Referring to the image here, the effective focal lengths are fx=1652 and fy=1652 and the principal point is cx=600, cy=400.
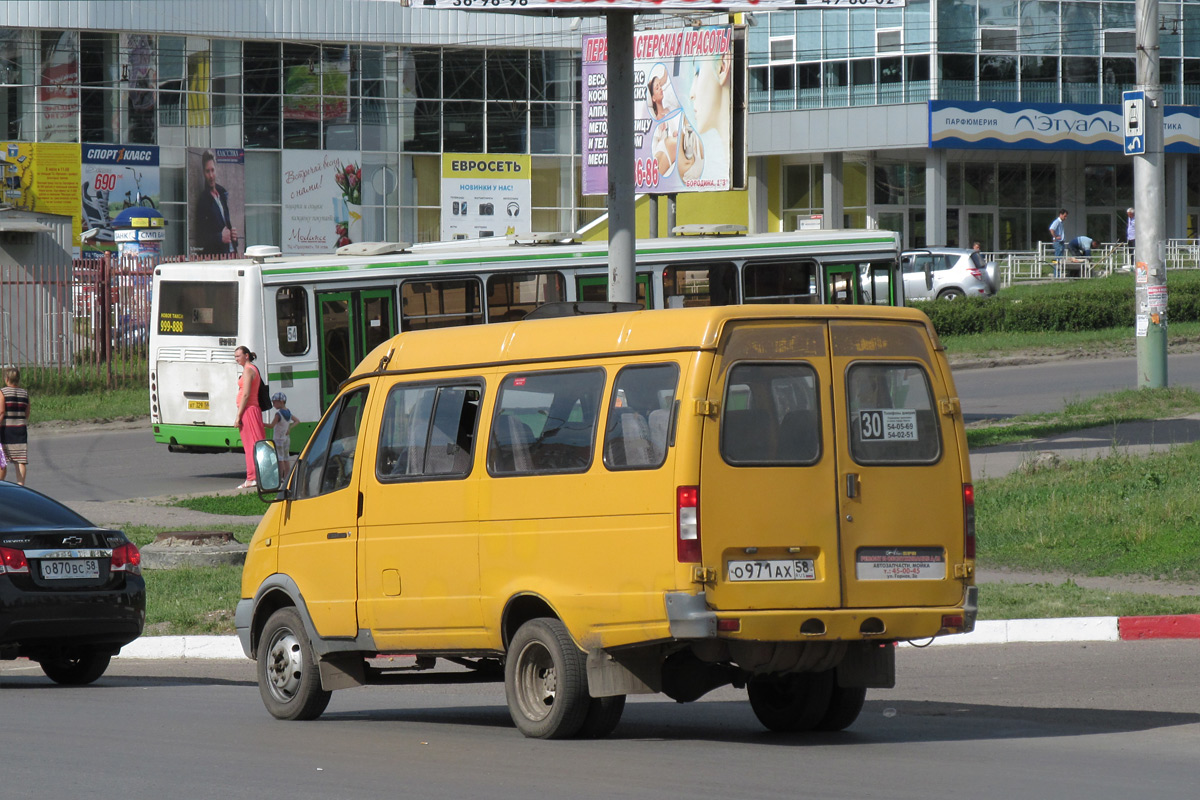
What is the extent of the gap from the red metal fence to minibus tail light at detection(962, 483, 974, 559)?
84.3 ft

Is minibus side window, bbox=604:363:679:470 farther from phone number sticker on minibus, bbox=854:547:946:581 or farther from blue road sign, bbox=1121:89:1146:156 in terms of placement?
blue road sign, bbox=1121:89:1146:156

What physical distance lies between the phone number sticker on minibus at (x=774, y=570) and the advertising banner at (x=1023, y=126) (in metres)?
45.1

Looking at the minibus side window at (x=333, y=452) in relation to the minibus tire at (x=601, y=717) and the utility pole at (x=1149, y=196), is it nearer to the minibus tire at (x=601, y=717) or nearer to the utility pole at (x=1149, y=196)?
the minibus tire at (x=601, y=717)

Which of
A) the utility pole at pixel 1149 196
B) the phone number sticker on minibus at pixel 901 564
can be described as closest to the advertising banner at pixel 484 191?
the utility pole at pixel 1149 196

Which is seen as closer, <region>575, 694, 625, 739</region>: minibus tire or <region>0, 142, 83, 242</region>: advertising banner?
<region>575, 694, 625, 739</region>: minibus tire

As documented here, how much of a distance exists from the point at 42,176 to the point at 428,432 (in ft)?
138

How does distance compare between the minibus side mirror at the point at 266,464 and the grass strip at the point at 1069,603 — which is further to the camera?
the grass strip at the point at 1069,603

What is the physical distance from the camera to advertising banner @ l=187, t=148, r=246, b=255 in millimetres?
50469

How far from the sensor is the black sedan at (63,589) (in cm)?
1116

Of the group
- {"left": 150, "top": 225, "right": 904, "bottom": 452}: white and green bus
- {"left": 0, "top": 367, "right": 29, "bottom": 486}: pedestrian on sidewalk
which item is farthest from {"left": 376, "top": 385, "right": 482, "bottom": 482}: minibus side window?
{"left": 150, "top": 225, "right": 904, "bottom": 452}: white and green bus

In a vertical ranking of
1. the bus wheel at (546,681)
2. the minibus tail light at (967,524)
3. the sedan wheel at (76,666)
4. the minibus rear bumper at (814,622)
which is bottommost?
the sedan wheel at (76,666)

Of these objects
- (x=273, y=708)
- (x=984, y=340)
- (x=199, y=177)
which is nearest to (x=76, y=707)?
(x=273, y=708)

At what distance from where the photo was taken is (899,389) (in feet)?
27.1

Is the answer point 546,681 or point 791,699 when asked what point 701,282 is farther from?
point 546,681
